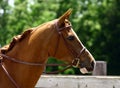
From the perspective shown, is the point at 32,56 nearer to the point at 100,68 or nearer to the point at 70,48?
the point at 70,48

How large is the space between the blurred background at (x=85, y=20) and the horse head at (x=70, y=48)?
24.1m

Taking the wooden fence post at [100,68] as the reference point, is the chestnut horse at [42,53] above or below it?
above

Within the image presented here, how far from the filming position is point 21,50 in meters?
5.47

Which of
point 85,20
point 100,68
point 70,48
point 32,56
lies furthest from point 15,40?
point 85,20

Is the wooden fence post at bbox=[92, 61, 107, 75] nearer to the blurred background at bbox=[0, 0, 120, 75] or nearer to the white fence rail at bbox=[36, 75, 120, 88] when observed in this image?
the white fence rail at bbox=[36, 75, 120, 88]

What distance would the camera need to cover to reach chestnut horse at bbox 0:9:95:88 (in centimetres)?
541

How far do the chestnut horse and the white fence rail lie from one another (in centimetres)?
213

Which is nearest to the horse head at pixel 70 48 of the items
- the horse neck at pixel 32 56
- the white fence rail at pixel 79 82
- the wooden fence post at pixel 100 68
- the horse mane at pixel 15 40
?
the horse neck at pixel 32 56

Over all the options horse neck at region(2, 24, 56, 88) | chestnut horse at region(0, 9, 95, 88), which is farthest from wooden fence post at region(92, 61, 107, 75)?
horse neck at region(2, 24, 56, 88)

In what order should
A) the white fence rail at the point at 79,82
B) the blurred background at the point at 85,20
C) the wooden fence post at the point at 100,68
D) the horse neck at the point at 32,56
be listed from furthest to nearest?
the blurred background at the point at 85,20, the wooden fence post at the point at 100,68, the white fence rail at the point at 79,82, the horse neck at the point at 32,56

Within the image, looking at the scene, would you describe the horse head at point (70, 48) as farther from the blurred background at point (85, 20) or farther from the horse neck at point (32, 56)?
the blurred background at point (85, 20)

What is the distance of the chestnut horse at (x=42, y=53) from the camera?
5.41m

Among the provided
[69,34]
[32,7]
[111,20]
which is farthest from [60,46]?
[111,20]

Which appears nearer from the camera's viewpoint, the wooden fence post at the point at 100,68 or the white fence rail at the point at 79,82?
the white fence rail at the point at 79,82
